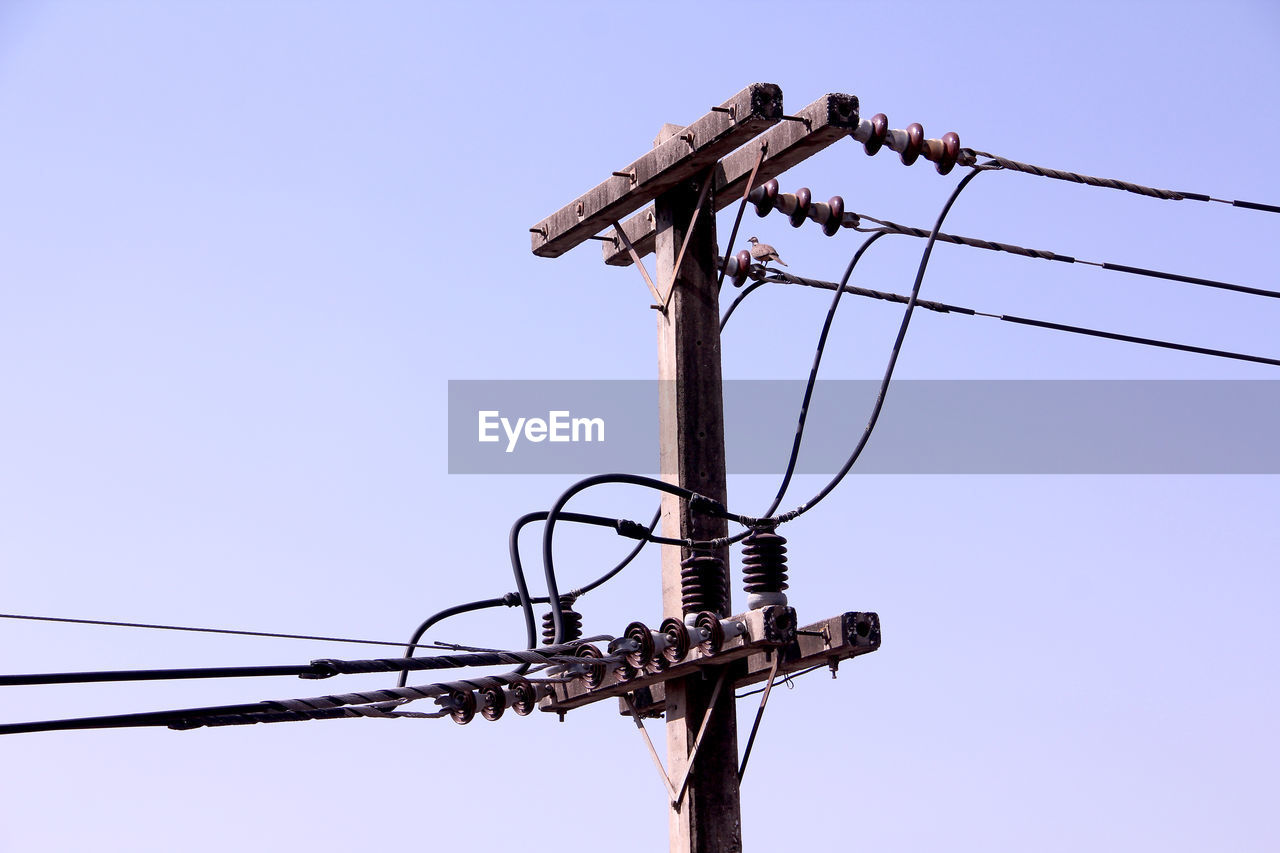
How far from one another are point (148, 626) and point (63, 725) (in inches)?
66.0

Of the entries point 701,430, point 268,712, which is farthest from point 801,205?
point 268,712

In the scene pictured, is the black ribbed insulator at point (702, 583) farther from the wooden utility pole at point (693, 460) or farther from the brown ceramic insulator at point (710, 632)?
the brown ceramic insulator at point (710, 632)

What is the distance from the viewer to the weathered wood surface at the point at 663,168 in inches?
317

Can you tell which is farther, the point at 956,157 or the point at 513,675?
the point at 956,157

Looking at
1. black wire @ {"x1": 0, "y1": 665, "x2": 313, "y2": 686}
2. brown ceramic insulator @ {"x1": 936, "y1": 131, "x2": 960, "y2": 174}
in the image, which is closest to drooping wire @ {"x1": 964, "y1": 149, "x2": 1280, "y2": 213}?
brown ceramic insulator @ {"x1": 936, "y1": 131, "x2": 960, "y2": 174}

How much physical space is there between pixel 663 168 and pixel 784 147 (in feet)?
2.24

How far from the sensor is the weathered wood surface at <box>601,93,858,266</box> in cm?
807

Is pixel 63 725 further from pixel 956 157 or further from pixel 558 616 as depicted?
pixel 956 157

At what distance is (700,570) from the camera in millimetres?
7996

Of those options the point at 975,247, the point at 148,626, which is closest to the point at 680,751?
the point at 148,626

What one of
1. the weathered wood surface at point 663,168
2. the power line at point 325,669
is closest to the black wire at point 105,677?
the power line at point 325,669

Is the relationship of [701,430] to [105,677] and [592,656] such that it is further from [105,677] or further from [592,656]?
[105,677]

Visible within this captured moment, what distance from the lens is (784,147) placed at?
27.0 feet

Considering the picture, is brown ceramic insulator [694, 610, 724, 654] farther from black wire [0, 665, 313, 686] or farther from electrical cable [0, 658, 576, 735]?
black wire [0, 665, 313, 686]
